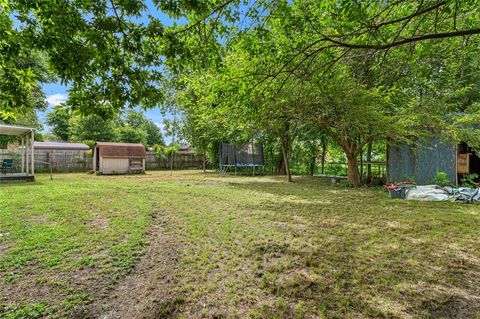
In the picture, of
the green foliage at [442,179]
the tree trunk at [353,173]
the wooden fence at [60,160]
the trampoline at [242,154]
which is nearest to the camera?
the green foliage at [442,179]

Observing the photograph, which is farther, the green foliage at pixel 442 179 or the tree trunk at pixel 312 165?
the tree trunk at pixel 312 165

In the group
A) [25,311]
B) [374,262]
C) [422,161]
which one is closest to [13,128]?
[25,311]

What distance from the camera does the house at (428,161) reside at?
8.27 m

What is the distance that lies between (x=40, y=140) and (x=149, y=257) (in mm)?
23705

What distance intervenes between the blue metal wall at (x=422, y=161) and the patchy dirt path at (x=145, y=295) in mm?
8684

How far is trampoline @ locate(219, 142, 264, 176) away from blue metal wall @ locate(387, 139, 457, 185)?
7.87 m

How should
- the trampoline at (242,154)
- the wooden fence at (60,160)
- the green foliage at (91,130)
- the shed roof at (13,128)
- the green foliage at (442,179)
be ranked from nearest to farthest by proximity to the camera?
the green foliage at (442,179) < the shed roof at (13,128) < the wooden fence at (60,160) < the trampoline at (242,154) < the green foliage at (91,130)

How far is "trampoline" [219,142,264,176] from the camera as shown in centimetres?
1571

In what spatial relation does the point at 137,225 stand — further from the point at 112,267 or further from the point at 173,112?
the point at 173,112

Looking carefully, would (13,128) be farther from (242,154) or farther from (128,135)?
(128,135)

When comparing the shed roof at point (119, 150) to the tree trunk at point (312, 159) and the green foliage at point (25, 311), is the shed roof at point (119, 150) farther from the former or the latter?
the green foliage at point (25, 311)

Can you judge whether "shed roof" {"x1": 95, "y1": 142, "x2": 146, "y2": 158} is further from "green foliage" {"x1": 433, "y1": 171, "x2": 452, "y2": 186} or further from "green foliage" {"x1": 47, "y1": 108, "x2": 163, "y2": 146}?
"green foliage" {"x1": 433, "y1": 171, "x2": 452, "y2": 186}

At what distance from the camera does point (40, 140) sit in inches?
818

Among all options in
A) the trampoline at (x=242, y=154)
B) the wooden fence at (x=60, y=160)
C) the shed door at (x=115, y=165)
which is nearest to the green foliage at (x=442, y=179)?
the trampoline at (x=242, y=154)
